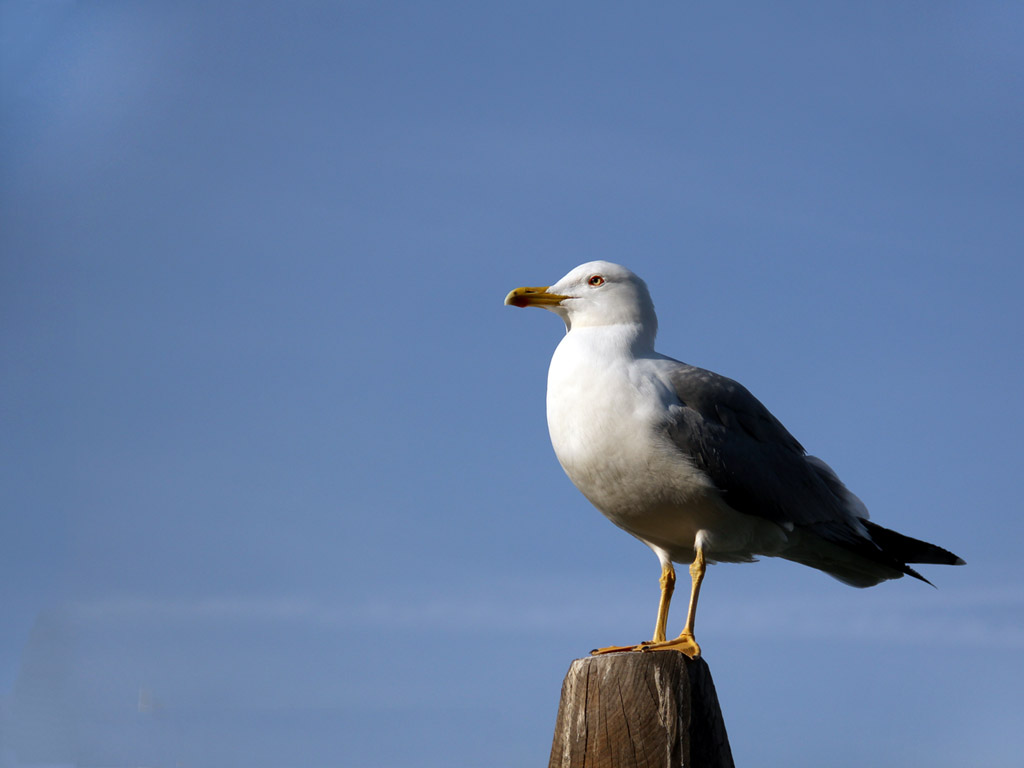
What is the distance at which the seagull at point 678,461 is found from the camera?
6391 mm

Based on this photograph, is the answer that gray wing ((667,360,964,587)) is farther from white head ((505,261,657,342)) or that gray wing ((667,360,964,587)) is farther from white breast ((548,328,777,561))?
white head ((505,261,657,342))

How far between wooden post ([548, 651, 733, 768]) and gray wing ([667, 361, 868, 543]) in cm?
155

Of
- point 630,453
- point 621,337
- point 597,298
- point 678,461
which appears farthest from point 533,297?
point 678,461

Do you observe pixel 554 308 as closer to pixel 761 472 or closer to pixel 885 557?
pixel 761 472

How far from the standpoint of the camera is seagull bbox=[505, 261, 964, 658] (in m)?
6.39

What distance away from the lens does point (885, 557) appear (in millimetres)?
7258

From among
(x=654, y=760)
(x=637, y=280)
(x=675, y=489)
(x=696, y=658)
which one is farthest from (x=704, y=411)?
(x=654, y=760)

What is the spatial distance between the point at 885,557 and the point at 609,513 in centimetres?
217

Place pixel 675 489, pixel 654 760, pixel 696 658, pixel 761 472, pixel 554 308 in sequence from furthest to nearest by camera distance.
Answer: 1. pixel 554 308
2. pixel 761 472
3. pixel 675 489
4. pixel 696 658
5. pixel 654 760

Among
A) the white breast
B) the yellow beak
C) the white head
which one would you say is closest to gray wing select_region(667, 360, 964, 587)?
the white breast

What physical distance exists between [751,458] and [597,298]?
5.12 ft

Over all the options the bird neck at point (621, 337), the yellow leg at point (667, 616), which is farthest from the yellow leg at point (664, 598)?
the bird neck at point (621, 337)

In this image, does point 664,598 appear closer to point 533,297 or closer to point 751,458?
point 751,458

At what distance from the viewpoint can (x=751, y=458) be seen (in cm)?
688
